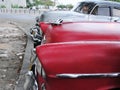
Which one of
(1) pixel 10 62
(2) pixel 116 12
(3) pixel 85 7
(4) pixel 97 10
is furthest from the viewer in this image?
(3) pixel 85 7

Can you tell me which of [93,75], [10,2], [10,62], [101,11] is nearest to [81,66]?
[93,75]

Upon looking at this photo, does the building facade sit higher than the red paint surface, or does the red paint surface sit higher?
the building facade

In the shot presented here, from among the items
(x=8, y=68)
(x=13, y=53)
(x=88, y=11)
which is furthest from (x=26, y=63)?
(x=88, y=11)

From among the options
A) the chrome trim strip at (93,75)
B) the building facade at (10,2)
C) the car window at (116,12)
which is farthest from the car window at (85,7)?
the building facade at (10,2)

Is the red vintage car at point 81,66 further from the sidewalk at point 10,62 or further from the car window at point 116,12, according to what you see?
the car window at point 116,12

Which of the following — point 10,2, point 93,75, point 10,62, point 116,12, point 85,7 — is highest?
point 10,2

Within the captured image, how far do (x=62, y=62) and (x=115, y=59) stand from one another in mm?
458

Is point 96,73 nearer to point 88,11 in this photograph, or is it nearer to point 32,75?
point 32,75

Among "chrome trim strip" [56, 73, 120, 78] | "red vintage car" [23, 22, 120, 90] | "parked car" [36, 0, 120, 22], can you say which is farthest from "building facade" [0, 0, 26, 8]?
"chrome trim strip" [56, 73, 120, 78]

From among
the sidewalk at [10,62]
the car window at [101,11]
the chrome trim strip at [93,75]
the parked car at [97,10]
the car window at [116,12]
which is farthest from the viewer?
the car window at [116,12]

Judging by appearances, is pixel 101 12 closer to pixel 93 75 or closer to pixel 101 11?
pixel 101 11

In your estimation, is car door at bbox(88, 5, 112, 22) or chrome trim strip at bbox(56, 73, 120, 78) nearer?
chrome trim strip at bbox(56, 73, 120, 78)

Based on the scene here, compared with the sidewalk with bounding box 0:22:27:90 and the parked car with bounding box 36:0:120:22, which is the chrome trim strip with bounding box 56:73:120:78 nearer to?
the sidewalk with bounding box 0:22:27:90

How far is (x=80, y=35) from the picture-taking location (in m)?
4.30
